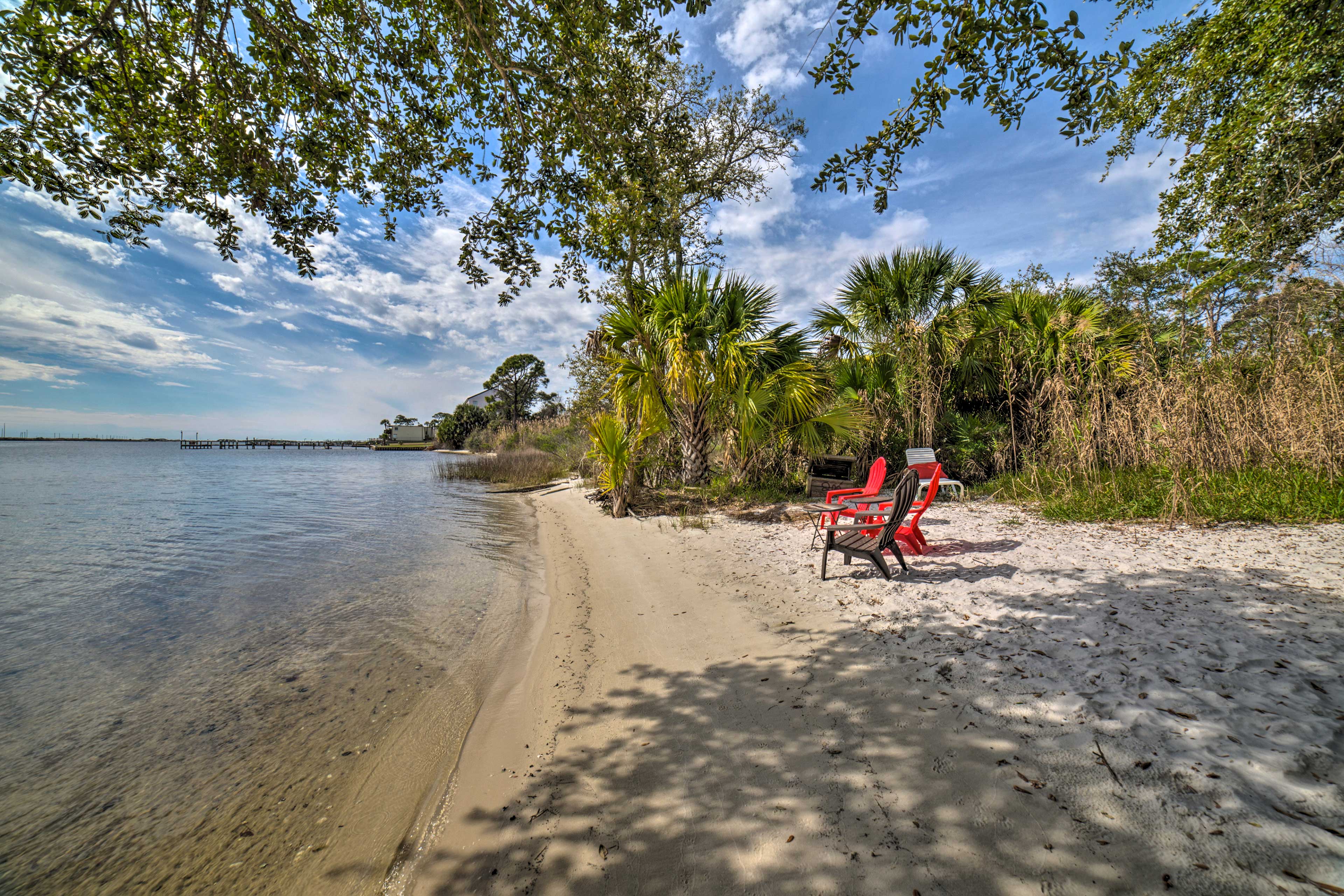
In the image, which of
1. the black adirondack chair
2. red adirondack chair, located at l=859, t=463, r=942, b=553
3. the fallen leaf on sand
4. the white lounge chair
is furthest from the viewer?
the white lounge chair

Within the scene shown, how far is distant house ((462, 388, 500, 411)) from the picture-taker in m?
46.3

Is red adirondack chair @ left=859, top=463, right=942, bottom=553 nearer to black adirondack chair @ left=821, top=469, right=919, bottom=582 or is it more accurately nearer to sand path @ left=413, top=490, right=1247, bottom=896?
→ black adirondack chair @ left=821, top=469, right=919, bottom=582

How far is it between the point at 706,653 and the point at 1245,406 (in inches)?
314

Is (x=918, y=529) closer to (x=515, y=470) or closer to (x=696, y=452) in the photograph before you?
(x=696, y=452)

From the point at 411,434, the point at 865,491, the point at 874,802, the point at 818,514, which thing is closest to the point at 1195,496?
the point at 865,491

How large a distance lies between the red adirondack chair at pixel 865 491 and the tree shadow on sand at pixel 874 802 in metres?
3.15

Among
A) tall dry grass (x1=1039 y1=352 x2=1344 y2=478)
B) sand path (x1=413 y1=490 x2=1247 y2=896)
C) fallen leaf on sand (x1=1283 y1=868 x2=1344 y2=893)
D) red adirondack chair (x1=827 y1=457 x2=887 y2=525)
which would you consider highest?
tall dry grass (x1=1039 y1=352 x2=1344 y2=478)

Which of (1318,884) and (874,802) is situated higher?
(1318,884)

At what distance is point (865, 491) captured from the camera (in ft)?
20.8

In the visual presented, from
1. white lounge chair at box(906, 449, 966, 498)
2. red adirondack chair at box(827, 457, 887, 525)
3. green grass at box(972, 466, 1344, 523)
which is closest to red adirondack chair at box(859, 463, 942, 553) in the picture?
red adirondack chair at box(827, 457, 887, 525)

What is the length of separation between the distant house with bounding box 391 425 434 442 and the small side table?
75.9 meters

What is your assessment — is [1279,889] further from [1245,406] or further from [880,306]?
[880,306]

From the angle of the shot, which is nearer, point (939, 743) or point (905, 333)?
point (939, 743)

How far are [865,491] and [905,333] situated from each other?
15.4 feet
